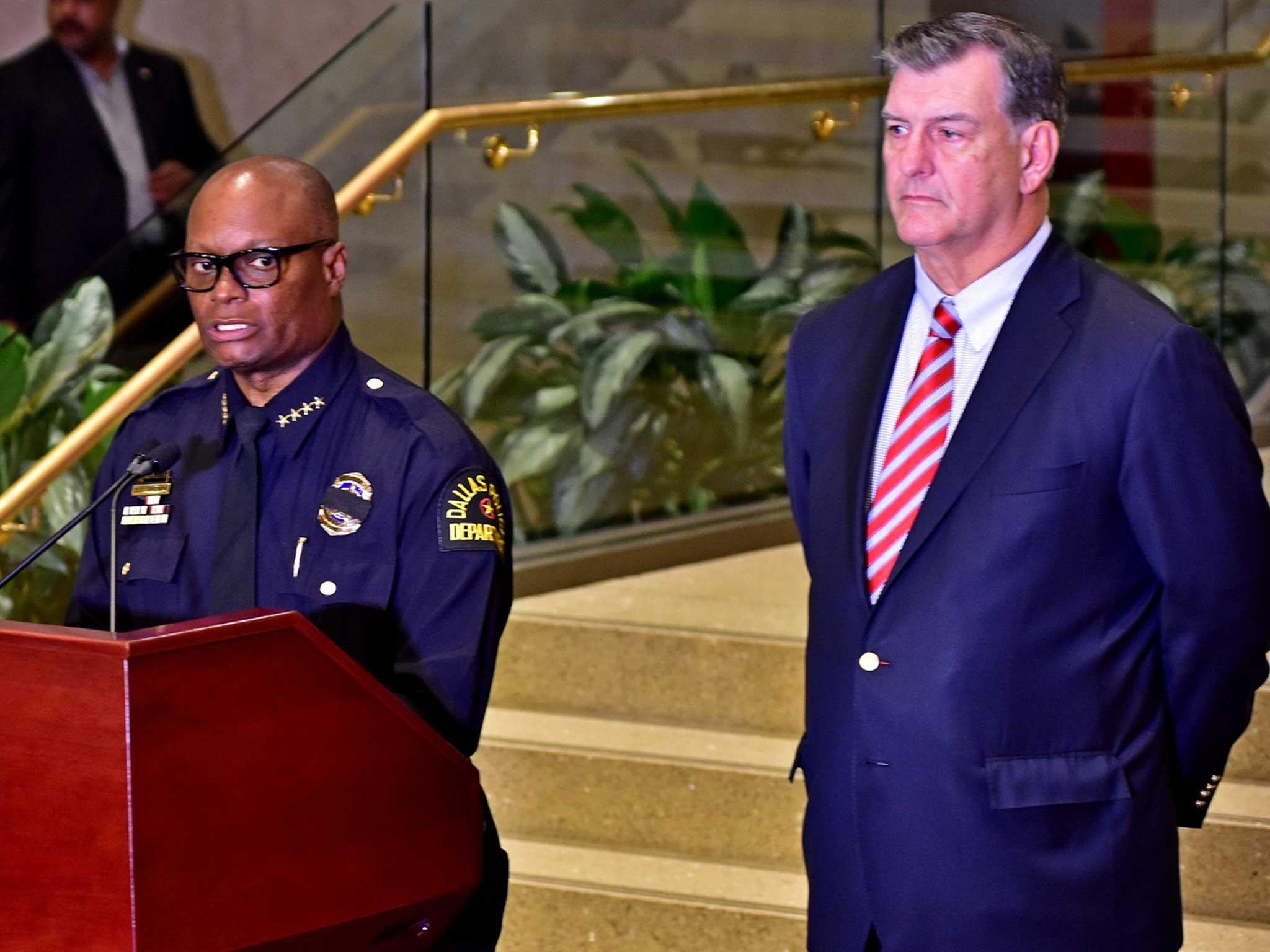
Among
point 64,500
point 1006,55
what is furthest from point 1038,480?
point 64,500

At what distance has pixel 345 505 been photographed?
1906 mm

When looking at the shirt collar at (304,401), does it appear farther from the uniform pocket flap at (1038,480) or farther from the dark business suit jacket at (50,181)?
the dark business suit jacket at (50,181)

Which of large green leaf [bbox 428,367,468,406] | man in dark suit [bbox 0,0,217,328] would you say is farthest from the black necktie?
man in dark suit [bbox 0,0,217,328]

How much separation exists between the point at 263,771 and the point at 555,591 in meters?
2.72

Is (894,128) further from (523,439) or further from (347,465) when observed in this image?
(523,439)

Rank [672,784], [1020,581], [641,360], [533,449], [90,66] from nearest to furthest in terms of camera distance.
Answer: [1020,581]
[672,784]
[533,449]
[641,360]
[90,66]

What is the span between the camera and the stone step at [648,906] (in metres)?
3.05

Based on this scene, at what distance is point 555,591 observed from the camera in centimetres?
412

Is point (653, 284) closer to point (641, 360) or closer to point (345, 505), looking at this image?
point (641, 360)

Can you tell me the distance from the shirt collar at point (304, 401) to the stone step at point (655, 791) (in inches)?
61.0

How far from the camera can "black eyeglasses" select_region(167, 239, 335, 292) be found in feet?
6.16

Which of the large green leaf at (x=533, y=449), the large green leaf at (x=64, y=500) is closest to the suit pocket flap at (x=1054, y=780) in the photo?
the large green leaf at (x=64, y=500)

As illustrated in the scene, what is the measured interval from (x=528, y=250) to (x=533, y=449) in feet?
1.51

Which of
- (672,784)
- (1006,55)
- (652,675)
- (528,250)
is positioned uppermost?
(1006,55)
